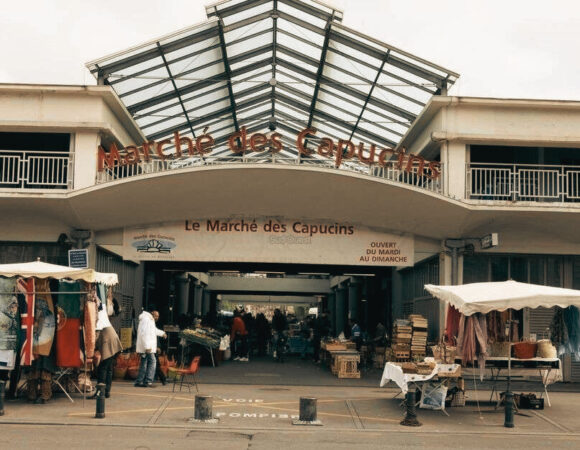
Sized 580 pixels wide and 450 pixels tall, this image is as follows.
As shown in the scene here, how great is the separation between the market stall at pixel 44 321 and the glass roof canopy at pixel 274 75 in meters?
8.82

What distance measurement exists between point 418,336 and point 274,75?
10768 mm

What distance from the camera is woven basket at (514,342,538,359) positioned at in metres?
15.6

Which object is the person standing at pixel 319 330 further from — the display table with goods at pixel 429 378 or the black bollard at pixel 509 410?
the black bollard at pixel 509 410

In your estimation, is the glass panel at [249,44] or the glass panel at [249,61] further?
the glass panel at [249,61]

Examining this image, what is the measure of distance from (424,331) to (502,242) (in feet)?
10.4

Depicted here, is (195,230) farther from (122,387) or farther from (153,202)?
(122,387)

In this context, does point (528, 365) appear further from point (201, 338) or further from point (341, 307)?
point (341, 307)

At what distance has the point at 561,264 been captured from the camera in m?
22.0

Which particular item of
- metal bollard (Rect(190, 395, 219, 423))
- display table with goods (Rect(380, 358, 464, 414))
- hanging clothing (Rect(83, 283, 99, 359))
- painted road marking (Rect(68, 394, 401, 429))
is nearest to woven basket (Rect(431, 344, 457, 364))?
display table with goods (Rect(380, 358, 464, 414))

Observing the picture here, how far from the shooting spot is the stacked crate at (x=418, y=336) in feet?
71.4

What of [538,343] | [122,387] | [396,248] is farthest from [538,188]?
[122,387]

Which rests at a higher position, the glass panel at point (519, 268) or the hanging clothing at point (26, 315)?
the glass panel at point (519, 268)

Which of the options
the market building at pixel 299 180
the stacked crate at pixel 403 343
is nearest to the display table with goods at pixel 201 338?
the market building at pixel 299 180

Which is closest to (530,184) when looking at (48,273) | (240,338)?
(240,338)
